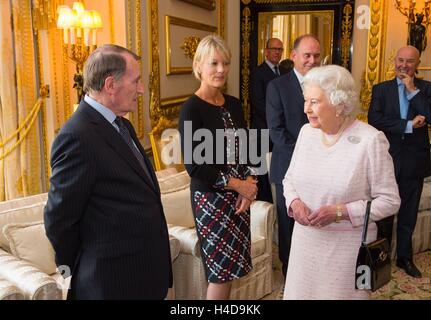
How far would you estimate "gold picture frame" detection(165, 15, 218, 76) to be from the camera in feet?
14.5

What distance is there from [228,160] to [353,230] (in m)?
0.71

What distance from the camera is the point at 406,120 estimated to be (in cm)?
341

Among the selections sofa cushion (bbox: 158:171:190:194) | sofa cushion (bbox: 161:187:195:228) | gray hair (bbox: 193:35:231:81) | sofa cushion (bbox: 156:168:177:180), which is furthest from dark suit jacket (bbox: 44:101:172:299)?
sofa cushion (bbox: 156:168:177:180)

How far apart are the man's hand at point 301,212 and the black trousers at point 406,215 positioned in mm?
1907

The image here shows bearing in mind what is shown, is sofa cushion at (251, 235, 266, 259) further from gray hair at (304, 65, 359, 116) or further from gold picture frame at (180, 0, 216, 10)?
gold picture frame at (180, 0, 216, 10)

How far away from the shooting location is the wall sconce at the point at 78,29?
3.18 m

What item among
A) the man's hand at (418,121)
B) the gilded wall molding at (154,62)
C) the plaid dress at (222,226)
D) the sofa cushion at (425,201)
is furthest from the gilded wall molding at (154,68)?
the sofa cushion at (425,201)

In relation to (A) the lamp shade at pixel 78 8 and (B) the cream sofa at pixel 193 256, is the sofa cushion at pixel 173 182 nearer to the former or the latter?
(B) the cream sofa at pixel 193 256

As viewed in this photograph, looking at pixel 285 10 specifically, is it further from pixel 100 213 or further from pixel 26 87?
pixel 100 213

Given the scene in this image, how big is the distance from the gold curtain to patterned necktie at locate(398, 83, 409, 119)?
2.64 metres

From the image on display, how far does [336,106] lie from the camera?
184 centimetres

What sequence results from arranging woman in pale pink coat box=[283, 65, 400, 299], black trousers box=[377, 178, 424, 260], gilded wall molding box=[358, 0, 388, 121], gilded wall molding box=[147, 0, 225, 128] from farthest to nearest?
gilded wall molding box=[358, 0, 388, 121], gilded wall molding box=[147, 0, 225, 128], black trousers box=[377, 178, 424, 260], woman in pale pink coat box=[283, 65, 400, 299]

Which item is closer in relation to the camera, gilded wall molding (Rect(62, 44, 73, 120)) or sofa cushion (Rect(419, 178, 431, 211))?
gilded wall molding (Rect(62, 44, 73, 120))
